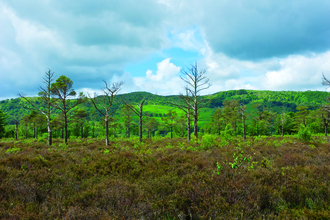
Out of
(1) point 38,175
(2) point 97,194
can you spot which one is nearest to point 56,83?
(1) point 38,175

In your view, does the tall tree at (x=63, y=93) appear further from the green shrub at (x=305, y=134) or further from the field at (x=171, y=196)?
the green shrub at (x=305, y=134)

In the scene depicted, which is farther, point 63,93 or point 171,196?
point 63,93

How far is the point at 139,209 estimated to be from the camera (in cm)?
384

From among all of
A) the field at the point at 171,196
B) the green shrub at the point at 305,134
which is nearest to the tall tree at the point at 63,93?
the field at the point at 171,196

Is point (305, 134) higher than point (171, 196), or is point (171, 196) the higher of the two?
point (171, 196)

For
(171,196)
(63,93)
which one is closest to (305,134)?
(171,196)

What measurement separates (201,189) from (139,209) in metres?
1.92

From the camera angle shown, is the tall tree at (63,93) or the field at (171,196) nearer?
the field at (171,196)

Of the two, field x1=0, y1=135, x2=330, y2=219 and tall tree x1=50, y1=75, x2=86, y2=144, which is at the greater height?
tall tree x1=50, y1=75, x2=86, y2=144

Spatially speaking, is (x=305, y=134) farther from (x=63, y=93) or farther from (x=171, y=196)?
(x=63, y=93)

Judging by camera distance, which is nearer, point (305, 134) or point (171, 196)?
point (171, 196)

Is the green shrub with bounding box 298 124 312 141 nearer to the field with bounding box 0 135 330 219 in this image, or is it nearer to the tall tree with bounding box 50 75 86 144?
the field with bounding box 0 135 330 219

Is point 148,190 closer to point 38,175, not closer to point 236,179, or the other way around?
point 236,179

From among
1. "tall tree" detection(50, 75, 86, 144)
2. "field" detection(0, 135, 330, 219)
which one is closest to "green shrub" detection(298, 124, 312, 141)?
"field" detection(0, 135, 330, 219)
